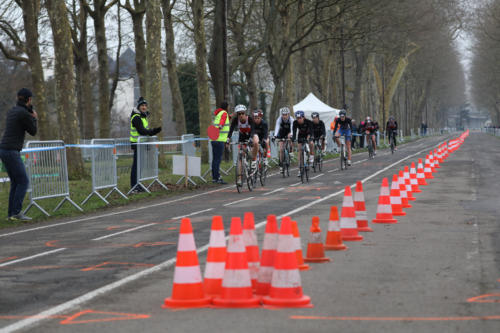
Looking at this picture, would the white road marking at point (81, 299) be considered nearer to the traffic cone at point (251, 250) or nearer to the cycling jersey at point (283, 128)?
the traffic cone at point (251, 250)

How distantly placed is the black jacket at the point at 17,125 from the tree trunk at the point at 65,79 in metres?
8.22

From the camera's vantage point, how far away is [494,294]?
6.66 meters

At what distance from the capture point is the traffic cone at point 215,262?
6.54 m

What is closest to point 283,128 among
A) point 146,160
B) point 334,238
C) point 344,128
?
point 146,160

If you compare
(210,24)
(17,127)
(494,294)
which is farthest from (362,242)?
(210,24)

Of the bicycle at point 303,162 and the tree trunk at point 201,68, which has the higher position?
the tree trunk at point 201,68

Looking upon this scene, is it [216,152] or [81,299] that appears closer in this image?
[81,299]

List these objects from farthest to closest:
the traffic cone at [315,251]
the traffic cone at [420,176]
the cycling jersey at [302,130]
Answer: the cycling jersey at [302,130]
the traffic cone at [420,176]
the traffic cone at [315,251]

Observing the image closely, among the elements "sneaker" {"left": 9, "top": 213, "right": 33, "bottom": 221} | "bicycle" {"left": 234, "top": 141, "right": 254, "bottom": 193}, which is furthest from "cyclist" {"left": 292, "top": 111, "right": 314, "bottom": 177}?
"sneaker" {"left": 9, "top": 213, "right": 33, "bottom": 221}

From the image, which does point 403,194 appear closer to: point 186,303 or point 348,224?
point 348,224

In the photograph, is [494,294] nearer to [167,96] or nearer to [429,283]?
[429,283]

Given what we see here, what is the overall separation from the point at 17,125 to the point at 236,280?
8.67m

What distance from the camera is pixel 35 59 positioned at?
98.0 ft

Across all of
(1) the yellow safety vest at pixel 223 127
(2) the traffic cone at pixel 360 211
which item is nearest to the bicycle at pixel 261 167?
(1) the yellow safety vest at pixel 223 127
